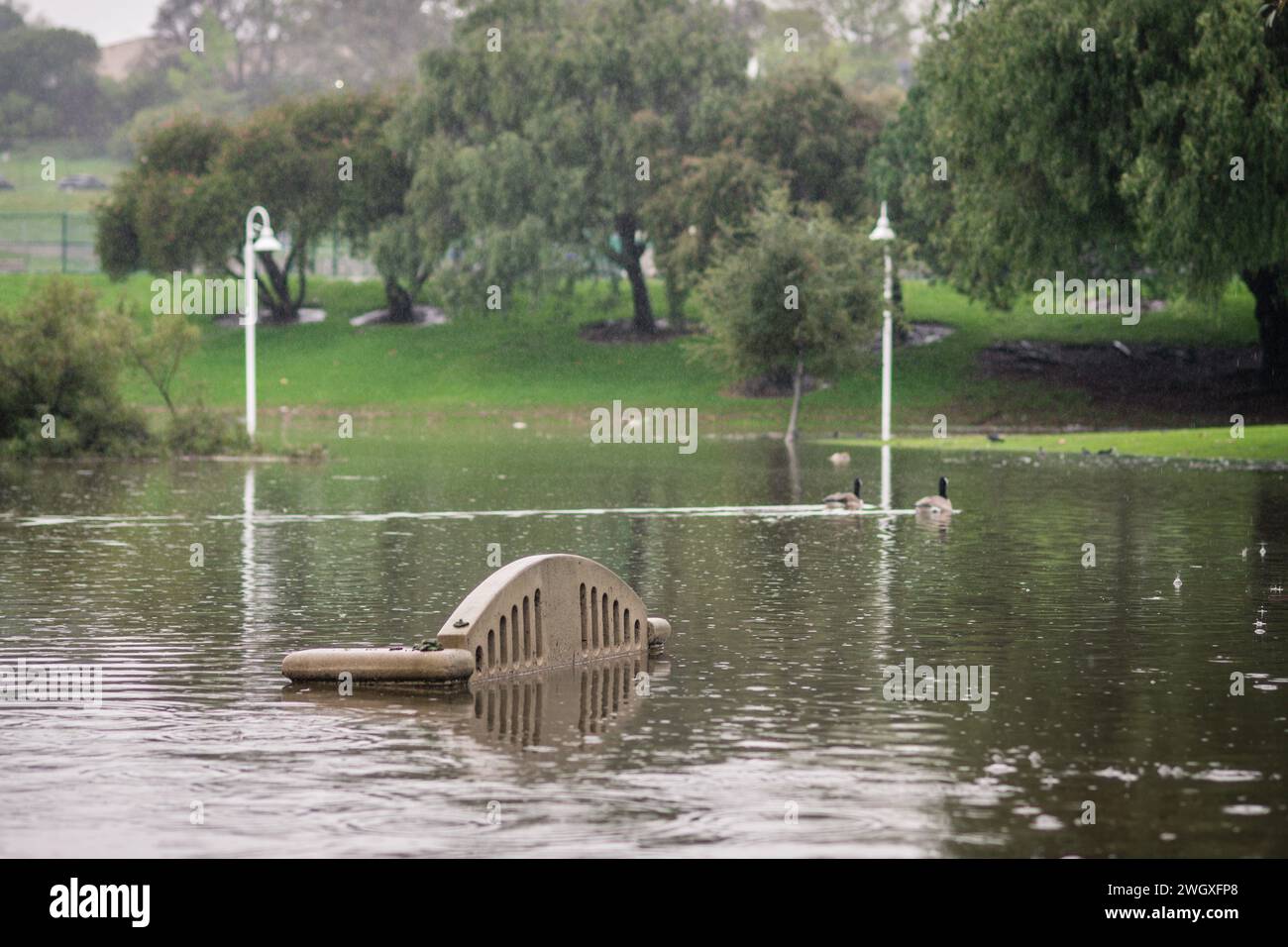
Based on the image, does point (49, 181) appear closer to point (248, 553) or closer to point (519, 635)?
point (248, 553)

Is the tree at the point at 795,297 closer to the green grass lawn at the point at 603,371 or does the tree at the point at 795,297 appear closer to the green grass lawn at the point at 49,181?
the green grass lawn at the point at 603,371

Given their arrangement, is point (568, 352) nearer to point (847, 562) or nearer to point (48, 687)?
point (847, 562)

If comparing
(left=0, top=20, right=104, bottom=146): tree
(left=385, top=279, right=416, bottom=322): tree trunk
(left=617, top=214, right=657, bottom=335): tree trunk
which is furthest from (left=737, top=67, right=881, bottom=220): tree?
(left=0, top=20, right=104, bottom=146): tree

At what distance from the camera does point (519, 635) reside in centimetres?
1380

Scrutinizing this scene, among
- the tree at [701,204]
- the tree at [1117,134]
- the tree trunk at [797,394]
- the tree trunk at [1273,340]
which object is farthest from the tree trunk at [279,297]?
the tree trunk at [1273,340]

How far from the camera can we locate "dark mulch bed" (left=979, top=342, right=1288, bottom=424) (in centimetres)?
6084

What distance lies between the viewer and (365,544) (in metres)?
23.9

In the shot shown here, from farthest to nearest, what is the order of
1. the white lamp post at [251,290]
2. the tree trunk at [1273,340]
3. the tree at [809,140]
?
the tree at [809,140]
the tree trunk at [1273,340]
the white lamp post at [251,290]

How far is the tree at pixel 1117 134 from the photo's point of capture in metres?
43.8

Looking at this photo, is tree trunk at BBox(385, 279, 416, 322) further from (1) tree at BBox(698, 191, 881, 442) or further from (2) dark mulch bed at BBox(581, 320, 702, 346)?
(1) tree at BBox(698, 191, 881, 442)

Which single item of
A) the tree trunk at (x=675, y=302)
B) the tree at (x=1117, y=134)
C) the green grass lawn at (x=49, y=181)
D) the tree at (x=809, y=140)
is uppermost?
the green grass lawn at (x=49, y=181)

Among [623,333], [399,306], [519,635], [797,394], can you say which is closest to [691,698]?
[519,635]

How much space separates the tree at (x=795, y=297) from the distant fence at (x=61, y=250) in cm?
3531

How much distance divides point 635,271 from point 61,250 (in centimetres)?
3892
